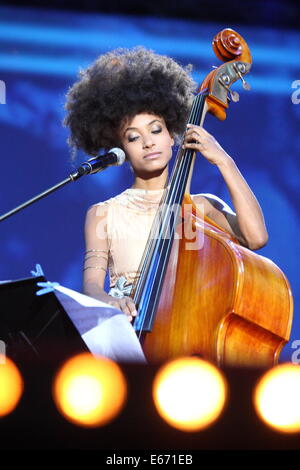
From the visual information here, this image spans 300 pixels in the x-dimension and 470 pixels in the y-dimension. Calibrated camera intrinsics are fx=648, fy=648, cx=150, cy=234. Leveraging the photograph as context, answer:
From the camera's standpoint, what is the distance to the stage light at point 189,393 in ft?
2.08

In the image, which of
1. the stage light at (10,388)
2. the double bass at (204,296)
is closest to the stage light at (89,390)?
the stage light at (10,388)

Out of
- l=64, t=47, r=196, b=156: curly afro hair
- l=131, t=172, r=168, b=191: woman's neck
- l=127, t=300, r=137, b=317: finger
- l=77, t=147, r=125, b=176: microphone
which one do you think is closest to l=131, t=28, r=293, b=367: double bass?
l=127, t=300, r=137, b=317: finger

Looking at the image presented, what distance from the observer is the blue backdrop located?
2461 millimetres

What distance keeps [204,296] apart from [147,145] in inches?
22.6

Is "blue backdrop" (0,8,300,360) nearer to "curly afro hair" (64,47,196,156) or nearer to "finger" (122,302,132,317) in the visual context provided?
"curly afro hair" (64,47,196,156)

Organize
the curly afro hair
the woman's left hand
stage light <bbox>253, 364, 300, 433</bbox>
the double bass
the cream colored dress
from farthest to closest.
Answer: the curly afro hair
the cream colored dress
the woman's left hand
the double bass
stage light <bbox>253, 364, 300, 433</bbox>

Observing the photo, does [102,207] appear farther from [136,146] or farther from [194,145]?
[194,145]

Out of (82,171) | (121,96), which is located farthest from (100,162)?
(121,96)

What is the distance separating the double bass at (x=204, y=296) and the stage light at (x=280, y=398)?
687 millimetres

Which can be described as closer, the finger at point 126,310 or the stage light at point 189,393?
the stage light at point 189,393

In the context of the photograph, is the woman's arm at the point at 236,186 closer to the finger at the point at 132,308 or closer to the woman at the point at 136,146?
the woman at the point at 136,146

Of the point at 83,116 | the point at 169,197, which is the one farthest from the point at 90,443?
the point at 83,116

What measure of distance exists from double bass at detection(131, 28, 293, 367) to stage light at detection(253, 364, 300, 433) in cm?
69
